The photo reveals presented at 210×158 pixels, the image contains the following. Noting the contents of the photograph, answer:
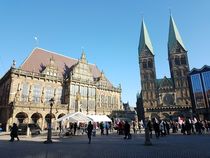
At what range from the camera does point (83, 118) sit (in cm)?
1992

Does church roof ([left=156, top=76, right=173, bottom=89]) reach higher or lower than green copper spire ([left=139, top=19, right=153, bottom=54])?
lower

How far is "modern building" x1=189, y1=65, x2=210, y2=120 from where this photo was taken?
157ft

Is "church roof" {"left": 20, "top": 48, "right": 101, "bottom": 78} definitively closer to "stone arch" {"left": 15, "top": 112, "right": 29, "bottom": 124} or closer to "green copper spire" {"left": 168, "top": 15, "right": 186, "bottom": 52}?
"stone arch" {"left": 15, "top": 112, "right": 29, "bottom": 124}

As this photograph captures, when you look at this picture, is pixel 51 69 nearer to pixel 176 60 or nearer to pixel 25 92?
pixel 25 92

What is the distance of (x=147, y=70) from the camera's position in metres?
67.9

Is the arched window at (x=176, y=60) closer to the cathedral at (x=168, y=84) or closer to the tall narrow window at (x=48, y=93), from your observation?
the cathedral at (x=168, y=84)

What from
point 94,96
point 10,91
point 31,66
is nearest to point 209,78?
point 94,96

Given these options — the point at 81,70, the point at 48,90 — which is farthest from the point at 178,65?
the point at 48,90

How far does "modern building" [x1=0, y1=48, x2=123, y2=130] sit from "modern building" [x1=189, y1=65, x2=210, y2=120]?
23.2 meters

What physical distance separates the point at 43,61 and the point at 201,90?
42277mm

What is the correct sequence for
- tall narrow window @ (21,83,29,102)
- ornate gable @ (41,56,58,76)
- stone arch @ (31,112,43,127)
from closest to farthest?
1. tall narrow window @ (21,83,29,102)
2. stone arch @ (31,112,43,127)
3. ornate gable @ (41,56,58,76)

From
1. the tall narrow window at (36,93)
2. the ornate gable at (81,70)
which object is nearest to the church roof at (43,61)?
the ornate gable at (81,70)

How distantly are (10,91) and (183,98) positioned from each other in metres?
52.1

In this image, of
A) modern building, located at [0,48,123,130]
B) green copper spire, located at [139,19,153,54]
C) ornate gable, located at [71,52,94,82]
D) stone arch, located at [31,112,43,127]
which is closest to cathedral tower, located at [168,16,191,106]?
green copper spire, located at [139,19,153,54]
